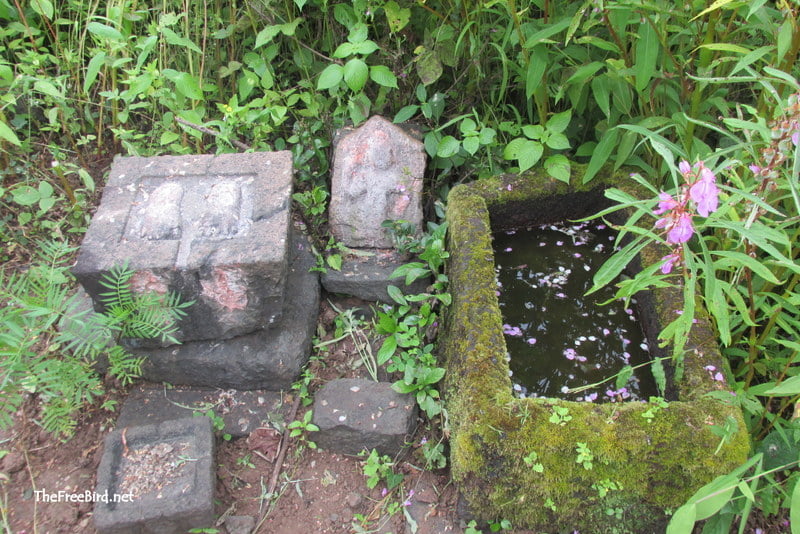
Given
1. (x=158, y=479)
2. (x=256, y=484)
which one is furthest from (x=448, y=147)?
(x=158, y=479)

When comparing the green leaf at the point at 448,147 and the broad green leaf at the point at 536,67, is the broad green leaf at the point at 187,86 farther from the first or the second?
the broad green leaf at the point at 536,67

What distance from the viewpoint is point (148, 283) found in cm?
227

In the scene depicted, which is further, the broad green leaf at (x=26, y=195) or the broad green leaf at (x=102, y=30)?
the broad green leaf at (x=26, y=195)

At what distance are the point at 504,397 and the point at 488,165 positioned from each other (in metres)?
1.37

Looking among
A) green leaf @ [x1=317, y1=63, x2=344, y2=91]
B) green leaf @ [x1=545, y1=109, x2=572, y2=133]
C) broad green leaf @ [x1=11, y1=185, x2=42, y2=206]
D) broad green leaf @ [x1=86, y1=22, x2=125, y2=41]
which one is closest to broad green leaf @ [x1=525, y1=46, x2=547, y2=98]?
green leaf @ [x1=545, y1=109, x2=572, y2=133]

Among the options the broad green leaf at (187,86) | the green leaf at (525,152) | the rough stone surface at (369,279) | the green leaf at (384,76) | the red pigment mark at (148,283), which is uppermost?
the green leaf at (384,76)

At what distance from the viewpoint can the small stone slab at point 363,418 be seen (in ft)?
7.70

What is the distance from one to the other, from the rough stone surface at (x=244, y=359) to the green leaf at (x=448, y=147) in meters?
0.99

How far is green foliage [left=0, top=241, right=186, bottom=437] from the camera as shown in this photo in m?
2.09

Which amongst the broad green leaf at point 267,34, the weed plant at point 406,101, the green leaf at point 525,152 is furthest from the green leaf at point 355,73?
the green leaf at point 525,152

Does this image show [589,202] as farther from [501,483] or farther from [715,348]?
[501,483]

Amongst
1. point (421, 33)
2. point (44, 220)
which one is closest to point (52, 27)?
point (44, 220)

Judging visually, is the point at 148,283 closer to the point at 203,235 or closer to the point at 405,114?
the point at 203,235

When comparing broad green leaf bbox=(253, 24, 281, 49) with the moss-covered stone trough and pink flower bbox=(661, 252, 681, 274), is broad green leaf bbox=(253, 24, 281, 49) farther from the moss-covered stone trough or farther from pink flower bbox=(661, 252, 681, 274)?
pink flower bbox=(661, 252, 681, 274)
